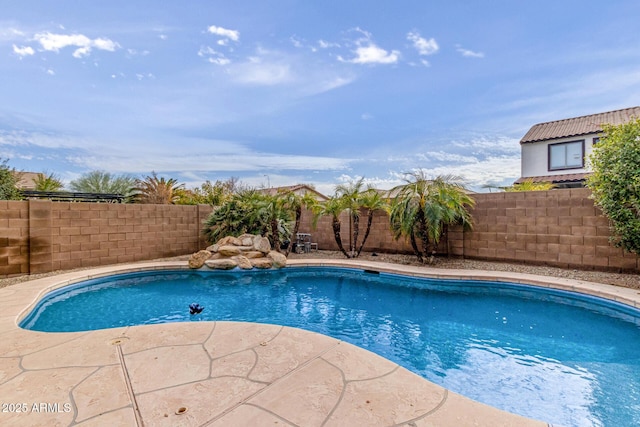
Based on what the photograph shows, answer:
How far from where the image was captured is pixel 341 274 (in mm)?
8352

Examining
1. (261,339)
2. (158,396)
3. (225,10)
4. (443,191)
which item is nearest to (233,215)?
(225,10)

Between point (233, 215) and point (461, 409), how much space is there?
29.5 feet

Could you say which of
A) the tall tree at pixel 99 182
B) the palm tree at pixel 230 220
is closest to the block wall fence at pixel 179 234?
the palm tree at pixel 230 220

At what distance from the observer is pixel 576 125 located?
14273 millimetres

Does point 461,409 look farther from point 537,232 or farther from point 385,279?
point 537,232

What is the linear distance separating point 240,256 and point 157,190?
7641mm

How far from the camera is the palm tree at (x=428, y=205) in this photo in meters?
7.80

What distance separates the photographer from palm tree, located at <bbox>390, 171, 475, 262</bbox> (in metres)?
7.80

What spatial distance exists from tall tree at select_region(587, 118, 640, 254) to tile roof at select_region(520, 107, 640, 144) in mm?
8505

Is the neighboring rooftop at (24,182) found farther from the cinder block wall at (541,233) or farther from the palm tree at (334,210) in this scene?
the cinder block wall at (541,233)

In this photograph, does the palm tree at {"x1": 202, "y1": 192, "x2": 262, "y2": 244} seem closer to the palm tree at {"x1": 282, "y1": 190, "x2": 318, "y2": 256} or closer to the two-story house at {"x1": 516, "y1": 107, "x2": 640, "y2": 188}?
the palm tree at {"x1": 282, "y1": 190, "x2": 318, "y2": 256}

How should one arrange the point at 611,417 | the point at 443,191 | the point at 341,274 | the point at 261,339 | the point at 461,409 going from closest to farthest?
1. the point at 461,409
2. the point at 611,417
3. the point at 261,339
4. the point at 443,191
5. the point at 341,274

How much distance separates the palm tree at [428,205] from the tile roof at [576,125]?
928 cm

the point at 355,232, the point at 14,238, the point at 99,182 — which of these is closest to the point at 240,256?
the point at 355,232
